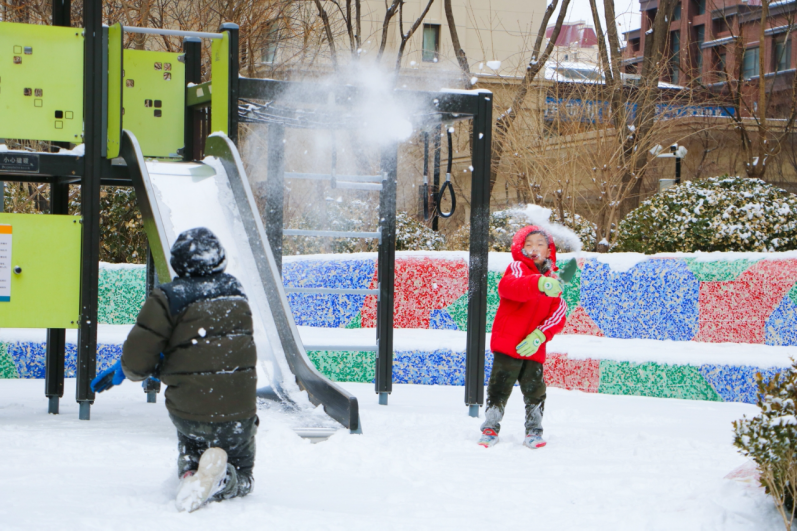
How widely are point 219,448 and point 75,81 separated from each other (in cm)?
325

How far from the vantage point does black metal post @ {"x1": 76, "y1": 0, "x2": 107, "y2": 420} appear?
535cm

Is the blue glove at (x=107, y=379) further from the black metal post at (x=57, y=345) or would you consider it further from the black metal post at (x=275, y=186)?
the black metal post at (x=275, y=186)

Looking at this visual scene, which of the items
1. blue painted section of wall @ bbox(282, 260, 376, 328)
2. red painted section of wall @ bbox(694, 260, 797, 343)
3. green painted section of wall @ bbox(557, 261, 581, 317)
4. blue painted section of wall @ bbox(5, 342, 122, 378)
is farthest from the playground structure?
red painted section of wall @ bbox(694, 260, 797, 343)

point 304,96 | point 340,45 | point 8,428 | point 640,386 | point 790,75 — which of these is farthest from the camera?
point 790,75

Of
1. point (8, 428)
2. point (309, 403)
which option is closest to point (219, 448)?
point (309, 403)

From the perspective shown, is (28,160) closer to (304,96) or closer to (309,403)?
(304,96)

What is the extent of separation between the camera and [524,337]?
16.3 feet

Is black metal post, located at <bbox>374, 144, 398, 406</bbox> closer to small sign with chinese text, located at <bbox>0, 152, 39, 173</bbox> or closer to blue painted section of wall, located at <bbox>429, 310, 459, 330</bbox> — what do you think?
blue painted section of wall, located at <bbox>429, 310, 459, 330</bbox>

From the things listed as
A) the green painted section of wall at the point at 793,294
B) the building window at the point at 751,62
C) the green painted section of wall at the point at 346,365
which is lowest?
→ the green painted section of wall at the point at 346,365

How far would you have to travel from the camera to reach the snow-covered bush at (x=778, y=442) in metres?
3.08

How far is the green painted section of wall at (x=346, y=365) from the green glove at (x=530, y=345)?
3138mm

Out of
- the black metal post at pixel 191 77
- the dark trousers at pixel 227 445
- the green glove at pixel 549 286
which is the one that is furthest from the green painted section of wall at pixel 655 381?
the dark trousers at pixel 227 445

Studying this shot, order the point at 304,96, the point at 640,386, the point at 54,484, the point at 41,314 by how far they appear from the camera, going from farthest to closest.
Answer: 1. the point at 640,386
2. the point at 304,96
3. the point at 41,314
4. the point at 54,484

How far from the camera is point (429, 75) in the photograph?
18750 mm
